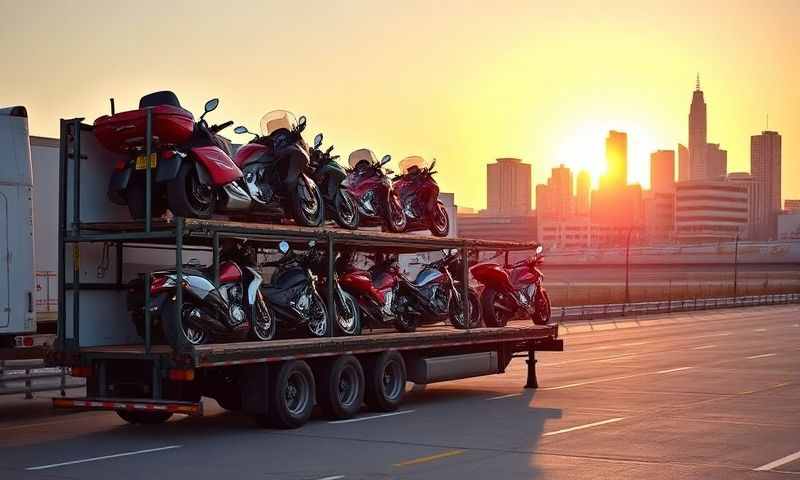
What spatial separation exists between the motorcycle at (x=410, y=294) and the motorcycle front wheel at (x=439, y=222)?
0.51m

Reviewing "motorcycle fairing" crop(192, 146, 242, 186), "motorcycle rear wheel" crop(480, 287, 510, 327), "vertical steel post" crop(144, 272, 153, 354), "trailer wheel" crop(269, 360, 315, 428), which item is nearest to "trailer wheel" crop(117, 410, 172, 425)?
"trailer wheel" crop(269, 360, 315, 428)

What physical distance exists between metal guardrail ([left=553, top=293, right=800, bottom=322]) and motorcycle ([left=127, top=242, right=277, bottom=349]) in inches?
1480

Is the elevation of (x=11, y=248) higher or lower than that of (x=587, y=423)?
higher

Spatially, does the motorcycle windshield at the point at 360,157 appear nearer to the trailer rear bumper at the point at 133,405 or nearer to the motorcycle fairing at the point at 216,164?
the motorcycle fairing at the point at 216,164

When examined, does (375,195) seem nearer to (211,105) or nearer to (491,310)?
(491,310)

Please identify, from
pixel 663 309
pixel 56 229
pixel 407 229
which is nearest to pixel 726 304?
pixel 663 309

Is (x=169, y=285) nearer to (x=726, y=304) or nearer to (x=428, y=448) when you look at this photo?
(x=428, y=448)

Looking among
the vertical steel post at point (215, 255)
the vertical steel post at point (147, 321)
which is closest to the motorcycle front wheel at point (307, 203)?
the vertical steel post at point (215, 255)

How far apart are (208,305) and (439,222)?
715 cm

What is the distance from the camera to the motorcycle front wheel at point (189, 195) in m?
14.4

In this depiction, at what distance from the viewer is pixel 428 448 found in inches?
527

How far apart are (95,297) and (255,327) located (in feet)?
6.55

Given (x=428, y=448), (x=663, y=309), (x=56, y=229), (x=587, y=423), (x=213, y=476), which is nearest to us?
(x=213, y=476)

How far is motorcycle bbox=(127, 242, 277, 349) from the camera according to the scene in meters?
14.0
